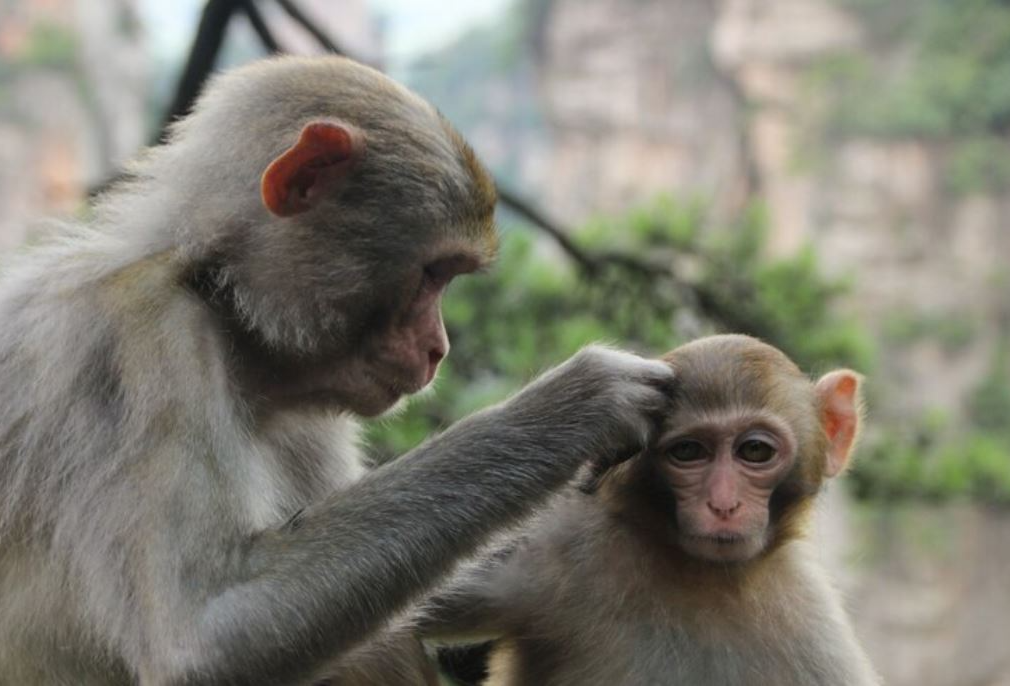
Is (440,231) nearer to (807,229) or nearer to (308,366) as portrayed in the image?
(308,366)

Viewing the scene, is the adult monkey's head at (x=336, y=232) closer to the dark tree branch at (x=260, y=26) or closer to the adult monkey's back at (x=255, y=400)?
the adult monkey's back at (x=255, y=400)

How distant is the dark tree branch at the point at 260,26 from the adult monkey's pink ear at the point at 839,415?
286 cm

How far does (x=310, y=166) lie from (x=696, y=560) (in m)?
1.17

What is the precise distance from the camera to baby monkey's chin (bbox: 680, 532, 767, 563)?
2.83 m

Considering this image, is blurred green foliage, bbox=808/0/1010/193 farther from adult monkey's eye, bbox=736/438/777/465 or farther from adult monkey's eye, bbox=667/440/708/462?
adult monkey's eye, bbox=667/440/708/462

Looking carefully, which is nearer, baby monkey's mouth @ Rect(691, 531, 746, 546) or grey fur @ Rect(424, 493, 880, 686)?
baby monkey's mouth @ Rect(691, 531, 746, 546)

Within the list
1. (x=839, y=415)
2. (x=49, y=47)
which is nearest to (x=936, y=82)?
(x=49, y=47)

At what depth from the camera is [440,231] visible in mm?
2830

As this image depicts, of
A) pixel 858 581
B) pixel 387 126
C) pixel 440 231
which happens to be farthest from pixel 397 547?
pixel 858 581

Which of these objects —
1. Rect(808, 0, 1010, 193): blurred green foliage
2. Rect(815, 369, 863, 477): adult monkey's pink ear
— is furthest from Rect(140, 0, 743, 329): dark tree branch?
Rect(808, 0, 1010, 193): blurred green foliage

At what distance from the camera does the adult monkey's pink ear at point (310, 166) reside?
2.69 m

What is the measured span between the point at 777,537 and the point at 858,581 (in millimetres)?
22971

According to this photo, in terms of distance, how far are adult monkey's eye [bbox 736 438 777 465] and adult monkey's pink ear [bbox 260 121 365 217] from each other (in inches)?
39.2

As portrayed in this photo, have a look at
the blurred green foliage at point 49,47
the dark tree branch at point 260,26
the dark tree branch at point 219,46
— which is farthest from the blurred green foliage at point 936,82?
the dark tree branch at point 260,26
